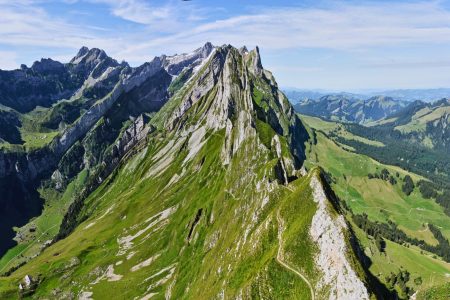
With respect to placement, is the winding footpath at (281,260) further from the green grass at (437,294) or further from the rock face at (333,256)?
the green grass at (437,294)

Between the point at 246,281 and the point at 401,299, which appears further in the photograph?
the point at 401,299

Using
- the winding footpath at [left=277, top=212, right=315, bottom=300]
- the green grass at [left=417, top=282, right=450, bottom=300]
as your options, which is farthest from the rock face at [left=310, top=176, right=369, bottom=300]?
the green grass at [left=417, top=282, right=450, bottom=300]

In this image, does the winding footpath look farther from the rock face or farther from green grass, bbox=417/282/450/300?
green grass, bbox=417/282/450/300

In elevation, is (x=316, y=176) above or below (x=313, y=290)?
above

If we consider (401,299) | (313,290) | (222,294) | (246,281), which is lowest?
(401,299)

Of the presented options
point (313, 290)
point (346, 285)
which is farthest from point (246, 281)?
point (346, 285)

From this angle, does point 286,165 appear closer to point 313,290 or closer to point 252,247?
point 252,247

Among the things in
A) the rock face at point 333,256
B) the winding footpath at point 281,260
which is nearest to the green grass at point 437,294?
the rock face at point 333,256

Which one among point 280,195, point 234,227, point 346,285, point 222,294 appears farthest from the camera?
point 234,227
